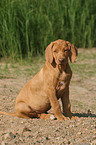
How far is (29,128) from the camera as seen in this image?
11.5 ft

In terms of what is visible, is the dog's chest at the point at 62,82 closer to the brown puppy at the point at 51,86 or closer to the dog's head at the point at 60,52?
the brown puppy at the point at 51,86

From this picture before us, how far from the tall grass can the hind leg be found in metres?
4.70

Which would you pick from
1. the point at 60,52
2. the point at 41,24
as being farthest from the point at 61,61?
the point at 41,24

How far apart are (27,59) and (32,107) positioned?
5.59m

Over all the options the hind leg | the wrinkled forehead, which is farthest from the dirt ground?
the wrinkled forehead

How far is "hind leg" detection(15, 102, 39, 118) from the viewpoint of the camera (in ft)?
12.8

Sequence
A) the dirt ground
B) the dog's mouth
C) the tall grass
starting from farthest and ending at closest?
the tall grass, the dog's mouth, the dirt ground

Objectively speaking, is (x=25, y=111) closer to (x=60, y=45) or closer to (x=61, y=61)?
(x=61, y=61)

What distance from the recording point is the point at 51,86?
144 inches

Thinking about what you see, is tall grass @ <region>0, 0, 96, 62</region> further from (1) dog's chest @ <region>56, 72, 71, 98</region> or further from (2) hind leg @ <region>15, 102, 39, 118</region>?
(1) dog's chest @ <region>56, 72, 71, 98</region>

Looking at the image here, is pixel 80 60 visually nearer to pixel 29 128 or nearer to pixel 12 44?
pixel 12 44

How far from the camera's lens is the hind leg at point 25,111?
3.89 metres

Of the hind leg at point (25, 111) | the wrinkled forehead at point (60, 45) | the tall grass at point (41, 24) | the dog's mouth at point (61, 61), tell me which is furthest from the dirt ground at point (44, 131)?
the tall grass at point (41, 24)

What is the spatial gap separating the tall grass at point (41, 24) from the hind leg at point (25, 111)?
15.4ft
